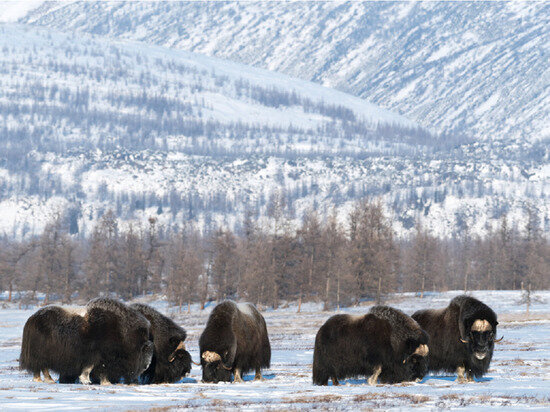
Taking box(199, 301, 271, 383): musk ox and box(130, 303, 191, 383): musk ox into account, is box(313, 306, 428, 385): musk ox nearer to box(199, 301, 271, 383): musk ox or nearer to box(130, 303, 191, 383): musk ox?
box(199, 301, 271, 383): musk ox

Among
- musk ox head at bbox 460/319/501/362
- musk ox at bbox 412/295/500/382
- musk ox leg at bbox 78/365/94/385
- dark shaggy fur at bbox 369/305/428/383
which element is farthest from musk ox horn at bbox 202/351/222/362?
musk ox head at bbox 460/319/501/362

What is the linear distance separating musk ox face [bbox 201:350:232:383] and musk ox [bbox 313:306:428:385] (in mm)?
2753

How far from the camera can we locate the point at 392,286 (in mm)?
106938

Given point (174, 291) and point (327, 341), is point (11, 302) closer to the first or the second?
point (174, 291)

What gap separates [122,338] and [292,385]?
490 centimetres

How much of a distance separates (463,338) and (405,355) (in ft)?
6.35

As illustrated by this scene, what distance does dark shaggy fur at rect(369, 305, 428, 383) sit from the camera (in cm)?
2383

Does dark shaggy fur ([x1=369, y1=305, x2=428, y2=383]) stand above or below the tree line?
below

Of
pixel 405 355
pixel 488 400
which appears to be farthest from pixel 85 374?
pixel 488 400

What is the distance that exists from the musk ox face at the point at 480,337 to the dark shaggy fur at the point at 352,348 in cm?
243

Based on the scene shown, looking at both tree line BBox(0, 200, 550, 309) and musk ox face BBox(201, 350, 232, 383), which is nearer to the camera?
musk ox face BBox(201, 350, 232, 383)

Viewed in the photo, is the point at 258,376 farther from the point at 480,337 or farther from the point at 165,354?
the point at 480,337

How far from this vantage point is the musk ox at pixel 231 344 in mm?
24812

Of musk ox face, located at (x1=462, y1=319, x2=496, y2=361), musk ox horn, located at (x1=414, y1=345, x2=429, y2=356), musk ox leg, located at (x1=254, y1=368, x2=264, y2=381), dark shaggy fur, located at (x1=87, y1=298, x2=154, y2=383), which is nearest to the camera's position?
dark shaggy fur, located at (x1=87, y1=298, x2=154, y2=383)
